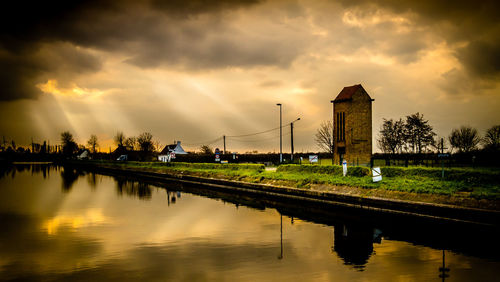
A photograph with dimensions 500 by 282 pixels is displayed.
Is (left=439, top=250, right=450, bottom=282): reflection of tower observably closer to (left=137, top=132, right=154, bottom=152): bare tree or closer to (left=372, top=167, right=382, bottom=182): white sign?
(left=372, top=167, right=382, bottom=182): white sign

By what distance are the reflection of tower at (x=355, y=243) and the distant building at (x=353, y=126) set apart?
1210 inches

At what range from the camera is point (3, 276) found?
9172 millimetres

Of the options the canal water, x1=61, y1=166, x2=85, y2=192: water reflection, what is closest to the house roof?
x1=61, y1=166, x2=85, y2=192: water reflection

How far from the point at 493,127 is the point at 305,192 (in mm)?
70086

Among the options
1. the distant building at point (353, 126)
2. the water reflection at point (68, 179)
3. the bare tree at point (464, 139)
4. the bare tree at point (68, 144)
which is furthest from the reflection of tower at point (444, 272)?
the bare tree at point (68, 144)

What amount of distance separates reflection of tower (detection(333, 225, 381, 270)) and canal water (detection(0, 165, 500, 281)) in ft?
0.09

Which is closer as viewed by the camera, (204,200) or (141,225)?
(141,225)

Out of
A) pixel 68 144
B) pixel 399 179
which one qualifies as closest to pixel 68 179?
pixel 399 179

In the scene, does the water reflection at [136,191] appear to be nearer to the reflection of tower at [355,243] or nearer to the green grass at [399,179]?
the green grass at [399,179]

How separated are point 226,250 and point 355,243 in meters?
3.94

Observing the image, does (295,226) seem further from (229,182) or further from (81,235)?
(229,182)

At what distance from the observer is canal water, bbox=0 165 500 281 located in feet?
30.2

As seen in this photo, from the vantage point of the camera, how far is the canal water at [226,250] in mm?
9211

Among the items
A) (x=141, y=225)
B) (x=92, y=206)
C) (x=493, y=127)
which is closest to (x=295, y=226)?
(x=141, y=225)
